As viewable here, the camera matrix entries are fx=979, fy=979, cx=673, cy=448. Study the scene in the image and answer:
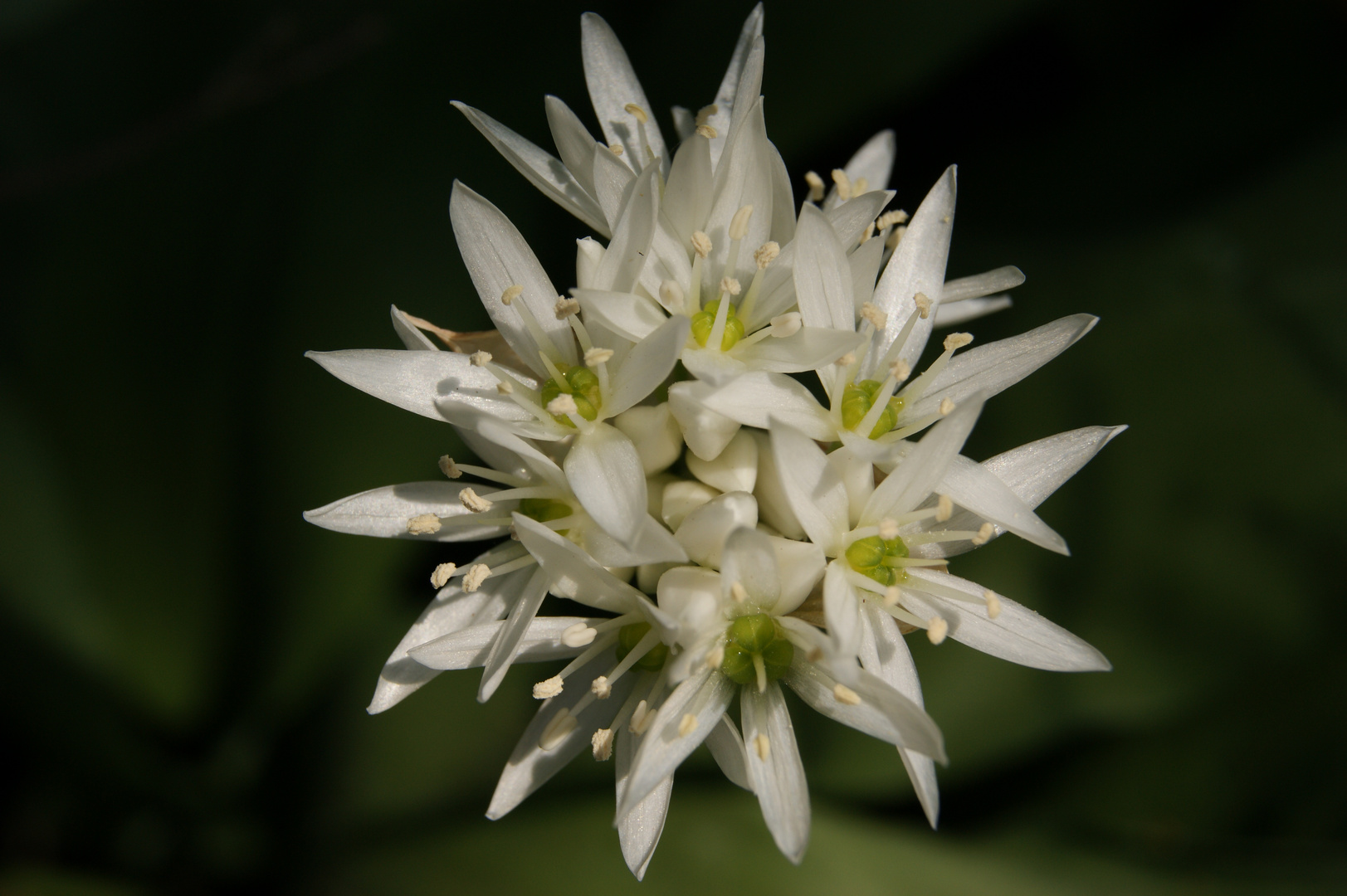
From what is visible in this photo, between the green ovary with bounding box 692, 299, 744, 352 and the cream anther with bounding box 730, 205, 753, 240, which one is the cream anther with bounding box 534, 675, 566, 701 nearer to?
the green ovary with bounding box 692, 299, 744, 352

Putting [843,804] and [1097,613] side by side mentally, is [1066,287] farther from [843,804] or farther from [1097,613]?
[843,804]

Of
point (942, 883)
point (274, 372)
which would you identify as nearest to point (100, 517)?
point (274, 372)

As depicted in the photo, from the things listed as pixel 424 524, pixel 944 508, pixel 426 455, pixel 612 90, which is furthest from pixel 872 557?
pixel 426 455

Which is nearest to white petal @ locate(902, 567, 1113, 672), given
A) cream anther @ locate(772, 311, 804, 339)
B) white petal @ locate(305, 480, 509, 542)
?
cream anther @ locate(772, 311, 804, 339)

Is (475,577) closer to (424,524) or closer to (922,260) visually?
(424,524)

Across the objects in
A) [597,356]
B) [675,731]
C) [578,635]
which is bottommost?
[675,731]

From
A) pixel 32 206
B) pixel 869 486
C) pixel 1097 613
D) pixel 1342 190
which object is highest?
pixel 32 206
